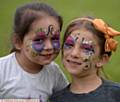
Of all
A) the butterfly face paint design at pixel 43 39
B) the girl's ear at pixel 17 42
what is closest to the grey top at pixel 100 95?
the butterfly face paint design at pixel 43 39

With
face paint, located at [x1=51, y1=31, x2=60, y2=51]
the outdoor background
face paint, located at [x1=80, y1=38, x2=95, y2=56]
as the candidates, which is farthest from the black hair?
the outdoor background

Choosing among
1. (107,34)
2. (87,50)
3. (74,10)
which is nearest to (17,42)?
(87,50)

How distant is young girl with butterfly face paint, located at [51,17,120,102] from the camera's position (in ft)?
9.31

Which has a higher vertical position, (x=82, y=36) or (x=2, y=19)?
(x=82, y=36)

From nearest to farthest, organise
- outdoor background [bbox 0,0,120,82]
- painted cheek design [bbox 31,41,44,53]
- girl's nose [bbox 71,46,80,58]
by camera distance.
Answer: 1. girl's nose [bbox 71,46,80,58]
2. painted cheek design [bbox 31,41,44,53]
3. outdoor background [bbox 0,0,120,82]

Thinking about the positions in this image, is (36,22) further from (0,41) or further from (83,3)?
(83,3)

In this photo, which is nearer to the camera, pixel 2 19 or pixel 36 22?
pixel 36 22

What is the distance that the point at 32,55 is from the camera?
296cm

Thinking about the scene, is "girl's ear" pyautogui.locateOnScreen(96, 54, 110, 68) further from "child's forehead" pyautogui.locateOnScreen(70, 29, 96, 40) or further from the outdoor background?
the outdoor background

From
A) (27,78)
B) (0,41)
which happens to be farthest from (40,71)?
(0,41)

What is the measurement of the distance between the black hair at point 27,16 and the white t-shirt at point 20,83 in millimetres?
205

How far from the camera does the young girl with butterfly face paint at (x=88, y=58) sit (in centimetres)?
284

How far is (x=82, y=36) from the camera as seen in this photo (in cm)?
286

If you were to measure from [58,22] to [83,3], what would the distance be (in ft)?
13.8
